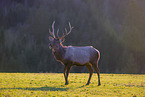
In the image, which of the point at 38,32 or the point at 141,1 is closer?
the point at 141,1

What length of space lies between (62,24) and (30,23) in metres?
19.5

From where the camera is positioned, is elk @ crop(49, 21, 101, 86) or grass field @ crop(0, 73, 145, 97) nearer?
grass field @ crop(0, 73, 145, 97)

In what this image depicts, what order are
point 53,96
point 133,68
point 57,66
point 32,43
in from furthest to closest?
point 32,43
point 57,66
point 133,68
point 53,96

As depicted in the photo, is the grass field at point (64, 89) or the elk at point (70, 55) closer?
the grass field at point (64, 89)

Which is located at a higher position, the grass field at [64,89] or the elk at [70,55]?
the elk at [70,55]

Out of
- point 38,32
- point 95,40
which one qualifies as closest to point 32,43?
point 38,32

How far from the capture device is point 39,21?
8481 cm

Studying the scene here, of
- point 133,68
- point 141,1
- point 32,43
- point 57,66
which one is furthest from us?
point 32,43

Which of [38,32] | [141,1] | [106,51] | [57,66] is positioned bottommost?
[57,66]

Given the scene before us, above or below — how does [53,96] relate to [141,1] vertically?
below

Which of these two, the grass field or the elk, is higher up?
the elk

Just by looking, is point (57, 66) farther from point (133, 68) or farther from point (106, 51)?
point (133, 68)

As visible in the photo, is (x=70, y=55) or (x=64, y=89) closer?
(x=64, y=89)

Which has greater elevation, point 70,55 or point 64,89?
point 70,55
